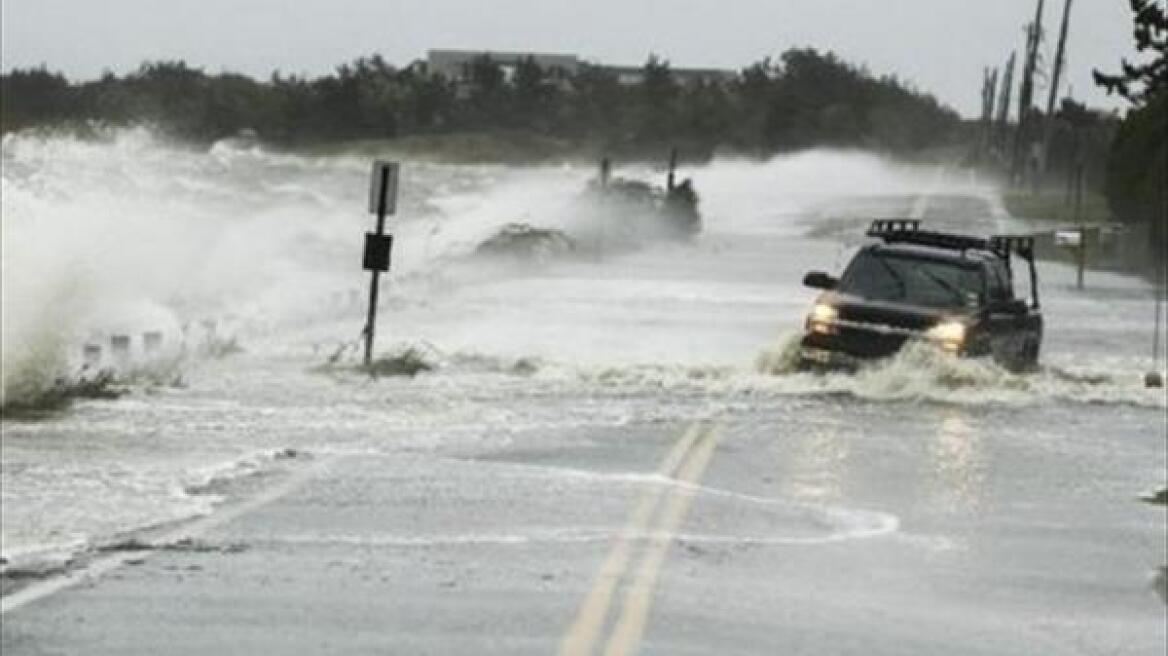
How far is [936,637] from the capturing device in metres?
9.20

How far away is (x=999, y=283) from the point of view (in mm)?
23172

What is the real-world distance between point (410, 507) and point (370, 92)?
126 m

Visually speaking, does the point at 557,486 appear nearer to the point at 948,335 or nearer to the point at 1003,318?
the point at 948,335

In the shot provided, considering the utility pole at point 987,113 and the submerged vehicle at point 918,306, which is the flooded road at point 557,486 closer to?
the submerged vehicle at point 918,306

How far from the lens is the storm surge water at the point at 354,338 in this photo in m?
15.9

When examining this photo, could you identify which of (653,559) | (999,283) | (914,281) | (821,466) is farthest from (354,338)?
(653,559)

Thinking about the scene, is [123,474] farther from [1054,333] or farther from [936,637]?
[1054,333]

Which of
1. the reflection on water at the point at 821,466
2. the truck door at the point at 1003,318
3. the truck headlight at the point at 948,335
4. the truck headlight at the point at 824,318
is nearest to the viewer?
the reflection on water at the point at 821,466

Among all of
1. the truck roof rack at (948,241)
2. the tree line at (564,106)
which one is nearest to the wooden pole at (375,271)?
the truck roof rack at (948,241)

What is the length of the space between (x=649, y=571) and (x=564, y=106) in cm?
13589

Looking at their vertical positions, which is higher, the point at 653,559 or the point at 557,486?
the point at 653,559

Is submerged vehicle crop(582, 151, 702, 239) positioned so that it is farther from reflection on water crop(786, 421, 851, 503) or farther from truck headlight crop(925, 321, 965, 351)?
reflection on water crop(786, 421, 851, 503)

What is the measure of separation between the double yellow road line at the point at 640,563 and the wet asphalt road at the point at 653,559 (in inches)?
0.9

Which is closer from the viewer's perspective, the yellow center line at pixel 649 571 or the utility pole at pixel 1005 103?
the yellow center line at pixel 649 571
